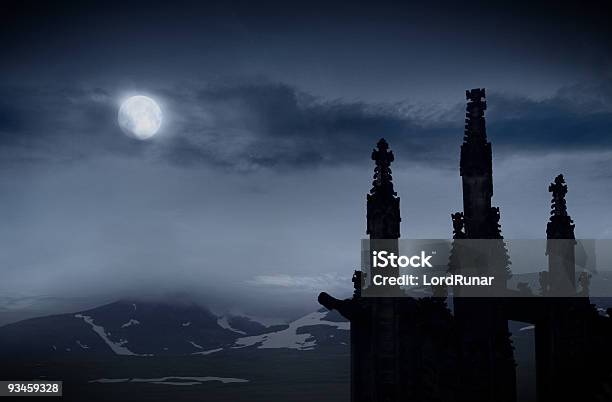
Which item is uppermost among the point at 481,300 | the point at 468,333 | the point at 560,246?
the point at 560,246

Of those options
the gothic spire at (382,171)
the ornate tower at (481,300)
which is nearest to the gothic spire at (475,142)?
the ornate tower at (481,300)

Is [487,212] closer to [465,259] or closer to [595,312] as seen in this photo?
[465,259]

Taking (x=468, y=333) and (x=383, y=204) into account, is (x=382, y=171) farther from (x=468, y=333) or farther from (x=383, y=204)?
(x=468, y=333)

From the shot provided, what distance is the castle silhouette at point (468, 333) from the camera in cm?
2091

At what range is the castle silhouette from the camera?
68.6ft

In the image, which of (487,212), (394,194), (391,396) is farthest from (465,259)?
(391,396)

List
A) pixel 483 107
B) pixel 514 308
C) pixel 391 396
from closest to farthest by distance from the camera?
pixel 391 396 → pixel 483 107 → pixel 514 308

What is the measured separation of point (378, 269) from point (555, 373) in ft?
26.0

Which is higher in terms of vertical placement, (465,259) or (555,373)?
(465,259)

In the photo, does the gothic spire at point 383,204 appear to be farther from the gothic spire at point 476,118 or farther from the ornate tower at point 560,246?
the ornate tower at point 560,246

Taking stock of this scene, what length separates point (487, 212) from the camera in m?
21.5

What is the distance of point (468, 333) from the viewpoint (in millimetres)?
21062

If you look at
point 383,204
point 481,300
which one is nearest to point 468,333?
point 481,300

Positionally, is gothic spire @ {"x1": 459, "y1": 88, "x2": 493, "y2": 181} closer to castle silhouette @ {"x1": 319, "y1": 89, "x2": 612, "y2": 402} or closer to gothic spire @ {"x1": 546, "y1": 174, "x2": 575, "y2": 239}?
castle silhouette @ {"x1": 319, "y1": 89, "x2": 612, "y2": 402}
